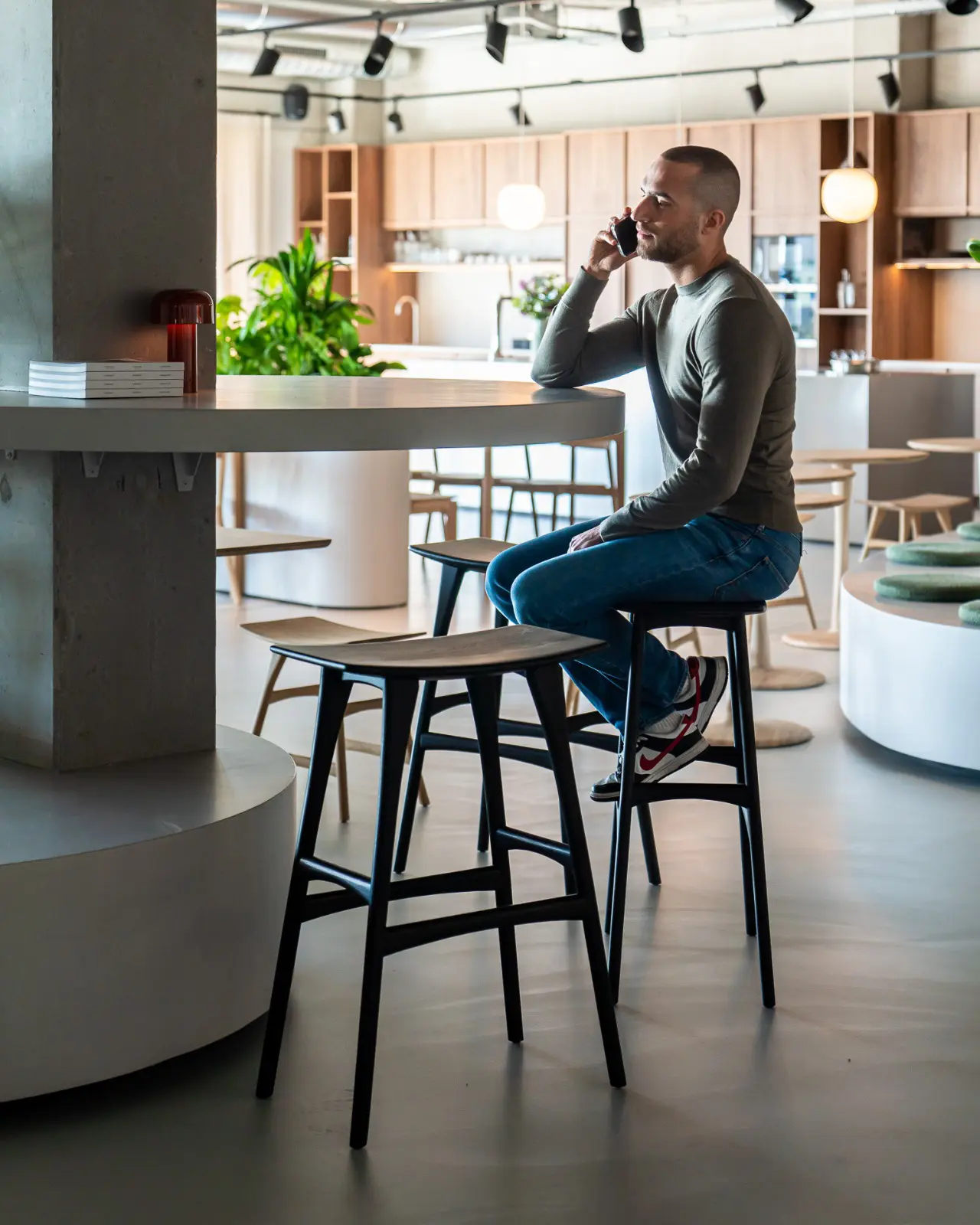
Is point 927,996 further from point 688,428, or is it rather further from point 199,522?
point 199,522

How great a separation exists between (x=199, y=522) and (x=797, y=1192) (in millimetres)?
1449

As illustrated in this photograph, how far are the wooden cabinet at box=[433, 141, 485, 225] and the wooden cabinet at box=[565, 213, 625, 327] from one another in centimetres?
91

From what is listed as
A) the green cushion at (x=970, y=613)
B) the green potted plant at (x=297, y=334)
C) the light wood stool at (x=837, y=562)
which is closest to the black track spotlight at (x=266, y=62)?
the green potted plant at (x=297, y=334)

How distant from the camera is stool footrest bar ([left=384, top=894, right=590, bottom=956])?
7.09 ft

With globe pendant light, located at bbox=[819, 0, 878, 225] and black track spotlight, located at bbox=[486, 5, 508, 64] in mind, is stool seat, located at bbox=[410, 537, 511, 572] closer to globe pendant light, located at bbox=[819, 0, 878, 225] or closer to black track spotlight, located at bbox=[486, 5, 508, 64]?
globe pendant light, located at bbox=[819, 0, 878, 225]

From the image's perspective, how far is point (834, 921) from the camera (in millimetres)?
3182

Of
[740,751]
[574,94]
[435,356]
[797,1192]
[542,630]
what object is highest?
[574,94]

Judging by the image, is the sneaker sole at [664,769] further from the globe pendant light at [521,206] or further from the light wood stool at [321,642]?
A: the globe pendant light at [521,206]

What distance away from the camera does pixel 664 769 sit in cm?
284

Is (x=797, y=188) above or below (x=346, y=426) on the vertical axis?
above

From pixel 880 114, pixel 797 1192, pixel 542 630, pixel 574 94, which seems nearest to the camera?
pixel 797 1192

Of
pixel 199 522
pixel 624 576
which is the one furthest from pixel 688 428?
pixel 199 522

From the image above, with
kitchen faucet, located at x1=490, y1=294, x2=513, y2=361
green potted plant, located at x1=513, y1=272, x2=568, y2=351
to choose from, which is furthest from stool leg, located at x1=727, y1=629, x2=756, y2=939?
kitchen faucet, located at x1=490, y1=294, x2=513, y2=361

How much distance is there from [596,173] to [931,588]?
8.19 meters
